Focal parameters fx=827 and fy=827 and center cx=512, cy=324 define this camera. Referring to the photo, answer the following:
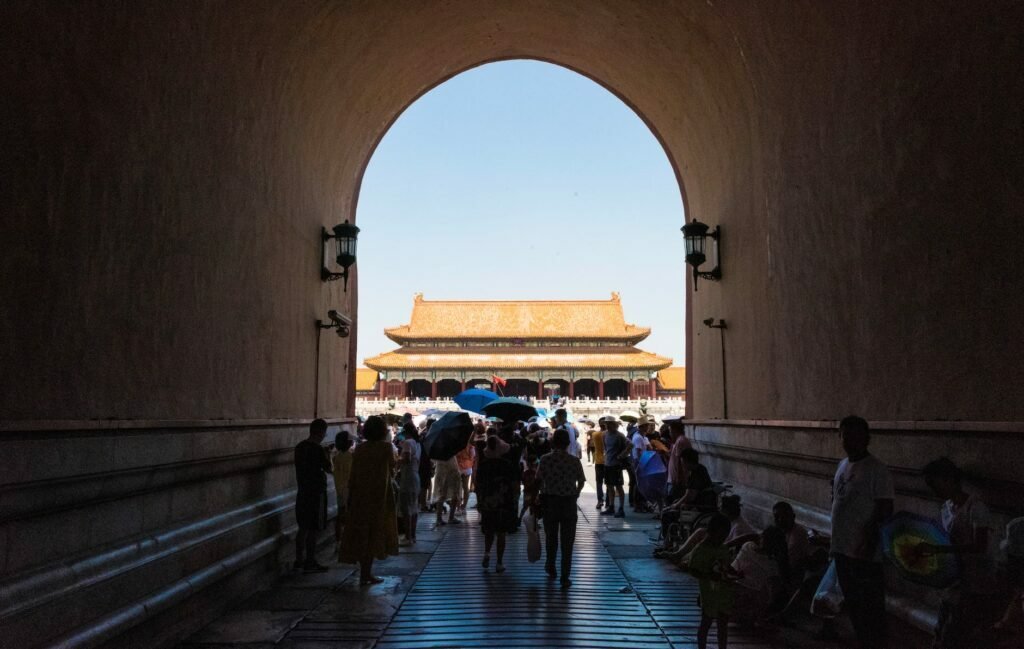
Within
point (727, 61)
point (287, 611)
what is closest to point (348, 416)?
point (287, 611)

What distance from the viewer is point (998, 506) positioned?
12.1ft

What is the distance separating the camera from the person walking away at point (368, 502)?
6.67 meters

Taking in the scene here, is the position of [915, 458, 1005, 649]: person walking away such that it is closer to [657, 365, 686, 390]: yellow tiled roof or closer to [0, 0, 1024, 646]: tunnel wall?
[0, 0, 1024, 646]: tunnel wall

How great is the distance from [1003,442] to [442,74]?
30.5 ft

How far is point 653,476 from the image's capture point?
10.9 m

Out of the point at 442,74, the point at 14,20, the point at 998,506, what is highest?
the point at 442,74

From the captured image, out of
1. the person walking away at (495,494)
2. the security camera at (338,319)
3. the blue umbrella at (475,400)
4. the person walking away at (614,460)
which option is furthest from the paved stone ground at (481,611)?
the blue umbrella at (475,400)

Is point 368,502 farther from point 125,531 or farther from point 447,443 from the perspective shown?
point 447,443

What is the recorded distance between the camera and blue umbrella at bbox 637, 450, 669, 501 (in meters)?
10.9

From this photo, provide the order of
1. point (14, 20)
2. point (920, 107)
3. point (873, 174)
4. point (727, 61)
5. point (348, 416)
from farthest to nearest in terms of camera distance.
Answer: point (348, 416) → point (727, 61) → point (873, 174) → point (920, 107) → point (14, 20)

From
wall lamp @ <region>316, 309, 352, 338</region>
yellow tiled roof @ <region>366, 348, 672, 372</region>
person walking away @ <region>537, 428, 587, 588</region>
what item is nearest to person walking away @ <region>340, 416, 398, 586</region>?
person walking away @ <region>537, 428, 587, 588</region>

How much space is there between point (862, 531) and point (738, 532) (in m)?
1.93

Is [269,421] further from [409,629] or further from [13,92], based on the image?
[13,92]

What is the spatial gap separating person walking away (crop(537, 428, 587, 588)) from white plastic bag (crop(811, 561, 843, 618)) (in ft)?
8.49
